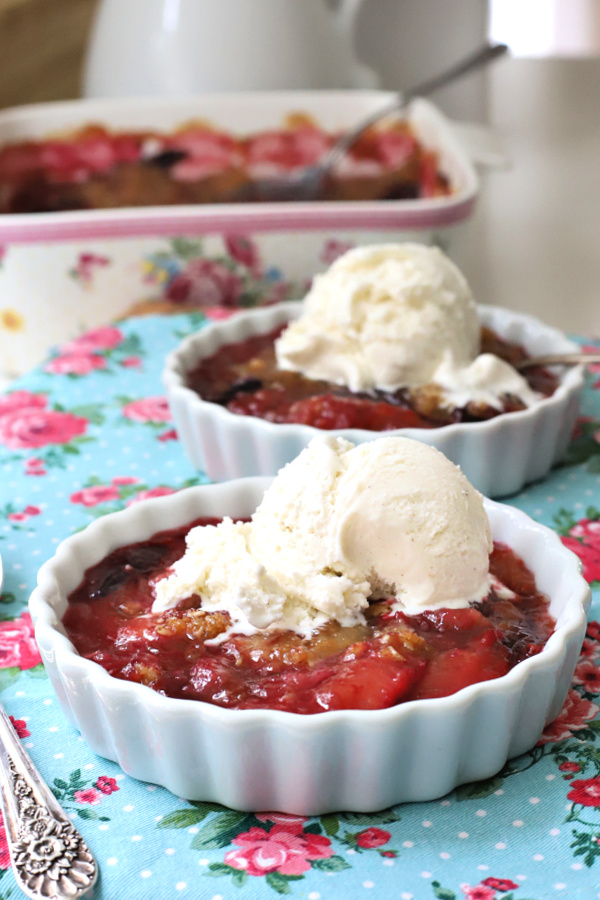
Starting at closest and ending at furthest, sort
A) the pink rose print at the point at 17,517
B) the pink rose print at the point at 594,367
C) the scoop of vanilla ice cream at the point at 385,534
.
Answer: the scoop of vanilla ice cream at the point at 385,534
the pink rose print at the point at 17,517
the pink rose print at the point at 594,367

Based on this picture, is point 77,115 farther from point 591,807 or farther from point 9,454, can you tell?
point 591,807

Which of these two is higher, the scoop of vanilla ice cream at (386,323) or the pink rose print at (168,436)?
the scoop of vanilla ice cream at (386,323)

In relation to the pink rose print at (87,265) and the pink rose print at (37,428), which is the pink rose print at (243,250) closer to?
the pink rose print at (87,265)

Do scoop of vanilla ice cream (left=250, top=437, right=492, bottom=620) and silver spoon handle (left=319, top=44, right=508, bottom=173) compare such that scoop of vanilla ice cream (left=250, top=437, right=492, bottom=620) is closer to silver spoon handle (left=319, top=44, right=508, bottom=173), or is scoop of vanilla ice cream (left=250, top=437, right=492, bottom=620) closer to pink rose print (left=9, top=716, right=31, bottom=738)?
pink rose print (left=9, top=716, right=31, bottom=738)

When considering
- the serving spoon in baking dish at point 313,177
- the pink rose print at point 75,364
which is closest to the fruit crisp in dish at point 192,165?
the serving spoon in baking dish at point 313,177

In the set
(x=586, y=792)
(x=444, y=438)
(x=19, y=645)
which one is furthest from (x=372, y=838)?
(x=444, y=438)

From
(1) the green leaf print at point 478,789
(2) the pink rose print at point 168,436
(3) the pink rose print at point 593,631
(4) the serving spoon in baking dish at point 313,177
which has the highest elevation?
(4) the serving spoon in baking dish at point 313,177

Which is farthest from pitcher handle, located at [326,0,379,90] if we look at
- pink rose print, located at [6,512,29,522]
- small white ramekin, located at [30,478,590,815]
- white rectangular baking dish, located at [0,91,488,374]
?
small white ramekin, located at [30,478,590,815]

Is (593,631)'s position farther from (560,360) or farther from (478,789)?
(560,360)
